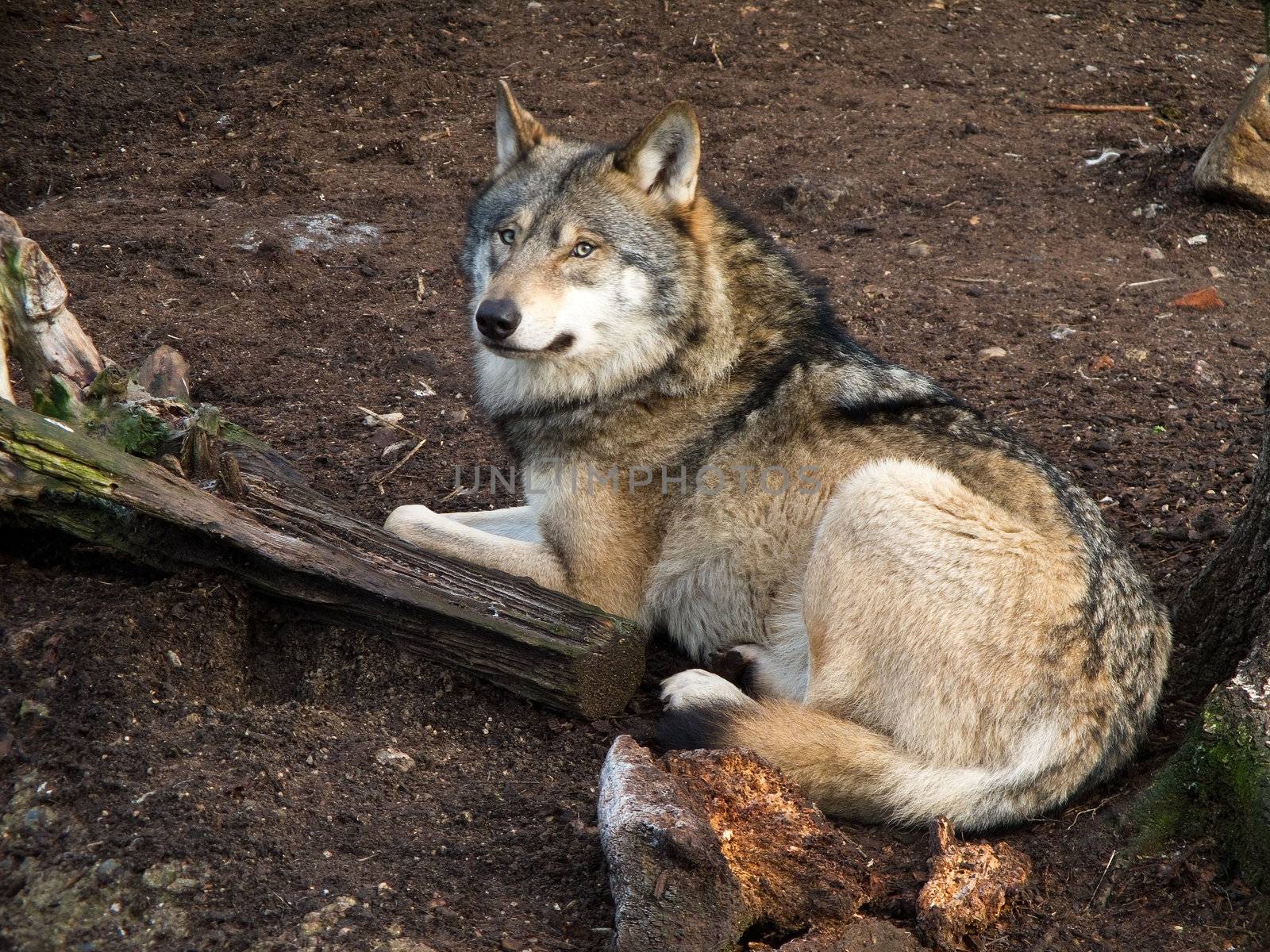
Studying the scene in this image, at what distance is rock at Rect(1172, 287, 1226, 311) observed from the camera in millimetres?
6309

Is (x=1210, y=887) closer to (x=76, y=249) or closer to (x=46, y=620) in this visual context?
(x=46, y=620)

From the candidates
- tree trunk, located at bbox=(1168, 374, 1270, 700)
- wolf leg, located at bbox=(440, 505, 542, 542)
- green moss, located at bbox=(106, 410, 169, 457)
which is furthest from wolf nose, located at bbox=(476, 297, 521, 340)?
tree trunk, located at bbox=(1168, 374, 1270, 700)

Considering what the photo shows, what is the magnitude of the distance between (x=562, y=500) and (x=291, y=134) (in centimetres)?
537

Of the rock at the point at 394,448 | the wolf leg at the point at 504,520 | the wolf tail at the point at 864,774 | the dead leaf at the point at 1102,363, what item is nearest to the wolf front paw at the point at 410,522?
the wolf leg at the point at 504,520

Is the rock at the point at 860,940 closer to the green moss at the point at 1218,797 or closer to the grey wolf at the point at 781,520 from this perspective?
the grey wolf at the point at 781,520

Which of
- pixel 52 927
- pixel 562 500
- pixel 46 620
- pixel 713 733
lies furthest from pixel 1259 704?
pixel 46 620

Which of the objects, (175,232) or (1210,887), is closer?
(1210,887)

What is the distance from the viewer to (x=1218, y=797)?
3029 mm

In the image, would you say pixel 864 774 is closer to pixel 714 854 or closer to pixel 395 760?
pixel 714 854

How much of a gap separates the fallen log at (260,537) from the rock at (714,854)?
0.69 m

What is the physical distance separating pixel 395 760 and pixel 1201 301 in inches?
209

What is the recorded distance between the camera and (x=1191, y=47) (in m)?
9.56

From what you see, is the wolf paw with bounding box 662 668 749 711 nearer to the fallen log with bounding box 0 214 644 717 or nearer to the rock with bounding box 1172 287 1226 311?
the fallen log with bounding box 0 214 644 717

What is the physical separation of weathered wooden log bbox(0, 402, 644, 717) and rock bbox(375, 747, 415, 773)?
1.27 ft
